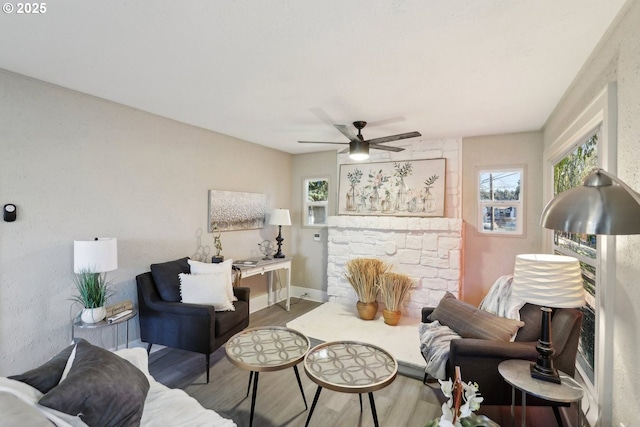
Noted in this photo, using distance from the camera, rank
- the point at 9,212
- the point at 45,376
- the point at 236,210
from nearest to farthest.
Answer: the point at 45,376, the point at 9,212, the point at 236,210

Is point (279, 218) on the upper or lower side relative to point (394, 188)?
lower

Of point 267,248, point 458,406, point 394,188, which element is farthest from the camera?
point 267,248

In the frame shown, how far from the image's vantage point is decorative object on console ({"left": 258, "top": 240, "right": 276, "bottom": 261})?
467cm

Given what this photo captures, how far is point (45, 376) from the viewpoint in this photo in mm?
1278

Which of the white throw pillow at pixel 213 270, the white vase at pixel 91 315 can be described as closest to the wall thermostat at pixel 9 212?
the white vase at pixel 91 315

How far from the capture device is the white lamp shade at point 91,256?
2318 mm

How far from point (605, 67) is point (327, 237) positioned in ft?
12.4

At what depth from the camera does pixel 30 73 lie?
7.25 ft

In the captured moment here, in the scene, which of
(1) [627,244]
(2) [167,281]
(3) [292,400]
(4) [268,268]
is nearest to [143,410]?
(3) [292,400]

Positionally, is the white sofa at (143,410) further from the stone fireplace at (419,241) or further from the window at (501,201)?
the window at (501,201)

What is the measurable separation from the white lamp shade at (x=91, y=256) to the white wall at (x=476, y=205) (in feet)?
13.0

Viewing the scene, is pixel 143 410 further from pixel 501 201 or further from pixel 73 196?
pixel 501 201

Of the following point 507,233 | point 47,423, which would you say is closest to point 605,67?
point 507,233

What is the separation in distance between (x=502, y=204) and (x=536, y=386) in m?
2.65
